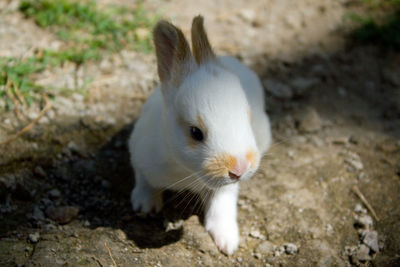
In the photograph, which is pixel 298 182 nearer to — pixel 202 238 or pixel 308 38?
pixel 202 238

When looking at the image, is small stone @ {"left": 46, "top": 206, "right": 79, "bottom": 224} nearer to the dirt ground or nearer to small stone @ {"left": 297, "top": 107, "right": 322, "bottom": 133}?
the dirt ground

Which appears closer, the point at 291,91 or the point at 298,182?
the point at 298,182

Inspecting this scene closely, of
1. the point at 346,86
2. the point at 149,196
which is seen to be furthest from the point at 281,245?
the point at 346,86

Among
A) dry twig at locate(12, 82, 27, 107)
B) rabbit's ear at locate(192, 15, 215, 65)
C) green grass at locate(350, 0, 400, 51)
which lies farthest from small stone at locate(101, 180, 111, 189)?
green grass at locate(350, 0, 400, 51)

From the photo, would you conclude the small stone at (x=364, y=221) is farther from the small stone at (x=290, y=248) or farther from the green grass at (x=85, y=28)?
→ the green grass at (x=85, y=28)

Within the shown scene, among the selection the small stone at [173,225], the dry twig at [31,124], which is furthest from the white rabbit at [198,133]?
the dry twig at [31,124]
